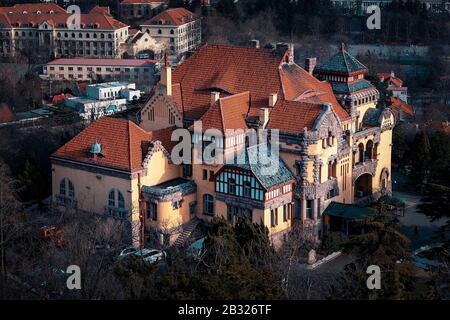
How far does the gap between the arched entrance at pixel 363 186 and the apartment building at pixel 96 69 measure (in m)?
42.1

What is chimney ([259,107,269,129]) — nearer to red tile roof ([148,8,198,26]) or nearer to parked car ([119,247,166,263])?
parked car ([119,247,166,263])

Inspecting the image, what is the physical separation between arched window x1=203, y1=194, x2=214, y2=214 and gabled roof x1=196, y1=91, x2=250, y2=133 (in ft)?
11.8

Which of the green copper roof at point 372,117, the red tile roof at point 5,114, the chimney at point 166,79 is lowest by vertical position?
the red tile roof at point 5,114

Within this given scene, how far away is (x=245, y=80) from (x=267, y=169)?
265 inches

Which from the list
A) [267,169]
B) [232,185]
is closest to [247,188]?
[232,185]

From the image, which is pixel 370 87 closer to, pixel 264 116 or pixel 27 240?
pixel 264 116

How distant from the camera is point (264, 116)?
48375 millimetres

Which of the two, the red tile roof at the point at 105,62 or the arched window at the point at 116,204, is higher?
the red tile roof at the point at 105,62

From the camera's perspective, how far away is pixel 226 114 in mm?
48281

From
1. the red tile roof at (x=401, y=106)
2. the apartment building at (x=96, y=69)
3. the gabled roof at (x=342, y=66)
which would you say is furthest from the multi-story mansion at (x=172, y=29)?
the gabled roof at (x=342, y=66)

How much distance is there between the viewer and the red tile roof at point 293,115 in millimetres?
47325

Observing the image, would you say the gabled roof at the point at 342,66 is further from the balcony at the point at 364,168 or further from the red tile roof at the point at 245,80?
the balcony at the point at 364,168

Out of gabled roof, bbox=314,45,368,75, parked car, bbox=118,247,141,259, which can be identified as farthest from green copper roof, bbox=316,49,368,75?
parked car, bbox=118,247,141,259
